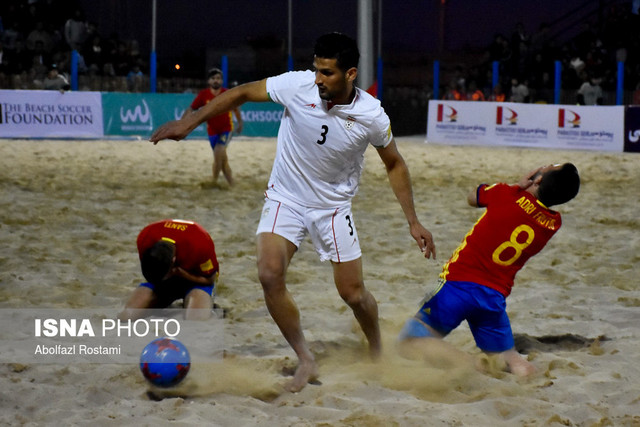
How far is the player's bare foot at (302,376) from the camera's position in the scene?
4.38 m

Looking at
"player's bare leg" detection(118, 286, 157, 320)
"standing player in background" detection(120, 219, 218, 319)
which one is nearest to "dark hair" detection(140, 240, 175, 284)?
"standing player in background" detection(120, 219, 218, 319)

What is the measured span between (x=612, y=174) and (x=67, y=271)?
10.1 m

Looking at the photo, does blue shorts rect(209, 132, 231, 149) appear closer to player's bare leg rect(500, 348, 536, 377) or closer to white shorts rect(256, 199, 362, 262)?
white shorts rect(256, 199, 362, 262)

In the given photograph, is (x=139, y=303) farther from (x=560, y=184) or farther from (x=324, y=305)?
(x=560, y=184)

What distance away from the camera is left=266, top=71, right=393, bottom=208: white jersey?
4504mm

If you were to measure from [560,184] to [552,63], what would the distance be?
68.5ft

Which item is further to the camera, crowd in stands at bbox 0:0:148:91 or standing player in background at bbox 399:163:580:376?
crowd in stands at bbox 0:0:148:91

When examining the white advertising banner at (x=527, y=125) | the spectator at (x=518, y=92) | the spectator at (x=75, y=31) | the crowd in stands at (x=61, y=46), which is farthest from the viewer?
the spectator at (x=75, y=31)

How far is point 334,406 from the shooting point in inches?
163

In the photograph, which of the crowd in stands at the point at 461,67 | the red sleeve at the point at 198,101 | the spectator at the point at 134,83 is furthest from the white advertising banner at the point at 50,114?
the red sleeve at the point at 198,101

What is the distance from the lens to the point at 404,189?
15.6 ft

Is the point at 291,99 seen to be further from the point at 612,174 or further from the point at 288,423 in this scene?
the point at 612,174

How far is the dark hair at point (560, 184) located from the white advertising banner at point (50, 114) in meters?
15.4

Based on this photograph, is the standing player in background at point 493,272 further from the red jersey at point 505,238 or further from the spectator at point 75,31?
the spectator at point 75,31
